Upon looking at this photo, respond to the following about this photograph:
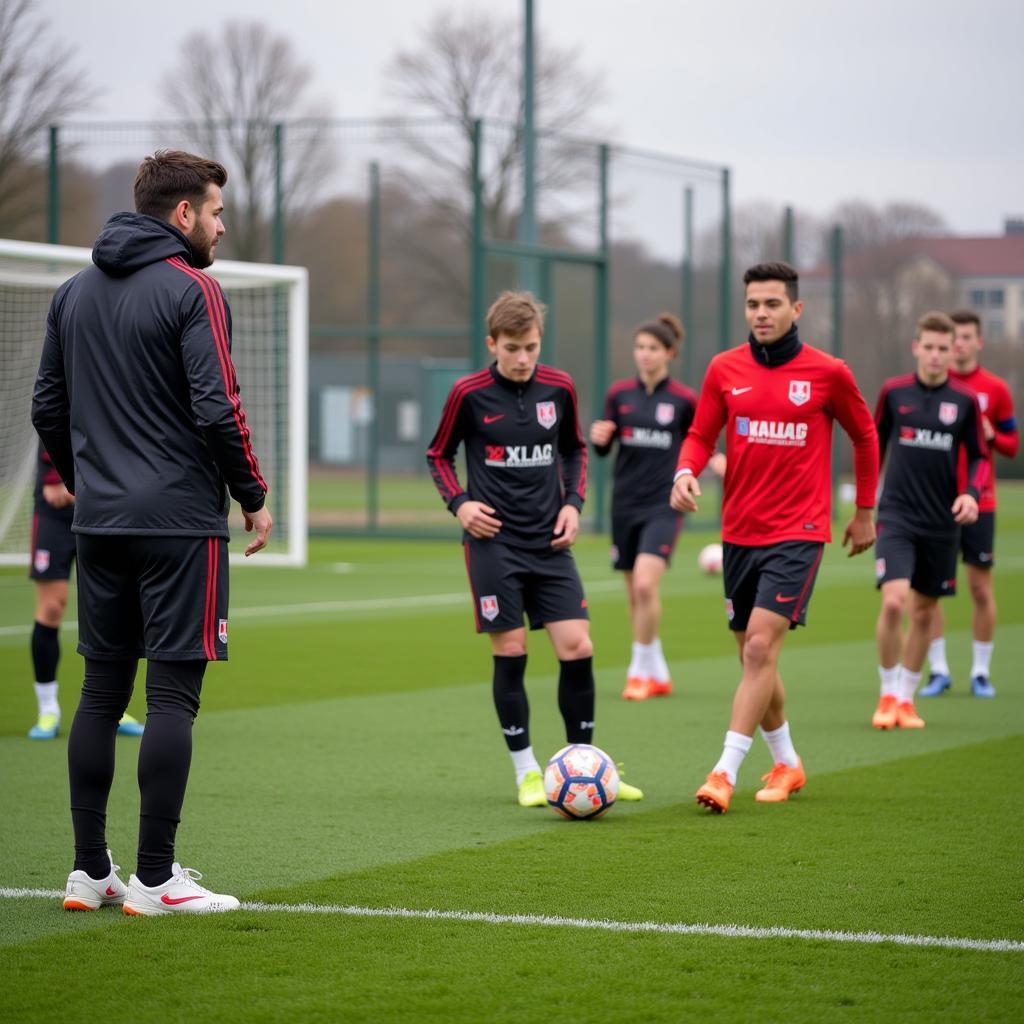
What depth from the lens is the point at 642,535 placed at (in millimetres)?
11109

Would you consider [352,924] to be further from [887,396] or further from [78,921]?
[887,396]

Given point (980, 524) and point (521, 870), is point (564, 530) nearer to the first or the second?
point (521, 870)

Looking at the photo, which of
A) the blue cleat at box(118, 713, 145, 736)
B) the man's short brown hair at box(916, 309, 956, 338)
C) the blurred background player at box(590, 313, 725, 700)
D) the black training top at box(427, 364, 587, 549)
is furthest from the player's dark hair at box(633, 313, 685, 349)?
the blue cleat at box(118, 713, 145, 736)

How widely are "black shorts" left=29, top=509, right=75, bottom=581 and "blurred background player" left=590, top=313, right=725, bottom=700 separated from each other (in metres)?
3.59

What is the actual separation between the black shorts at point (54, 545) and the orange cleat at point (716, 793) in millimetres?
3816

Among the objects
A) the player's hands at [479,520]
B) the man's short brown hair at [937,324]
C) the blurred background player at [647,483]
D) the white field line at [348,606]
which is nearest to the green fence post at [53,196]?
the white field line at [348,606]

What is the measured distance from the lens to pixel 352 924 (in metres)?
5.03

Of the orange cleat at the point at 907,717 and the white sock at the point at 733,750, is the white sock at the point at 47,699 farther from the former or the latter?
the orange cleat at the point at 907,717

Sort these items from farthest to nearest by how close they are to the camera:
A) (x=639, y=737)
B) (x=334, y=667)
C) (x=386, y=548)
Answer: (x=386, y=548)
(x=334, y=667)
(x=639, y=737)

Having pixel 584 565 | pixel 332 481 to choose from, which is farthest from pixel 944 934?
pixel 332 481

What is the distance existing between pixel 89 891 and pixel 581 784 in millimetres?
2127

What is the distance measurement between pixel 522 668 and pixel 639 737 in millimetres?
1982

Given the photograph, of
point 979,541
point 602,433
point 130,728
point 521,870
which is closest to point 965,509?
point 979,541

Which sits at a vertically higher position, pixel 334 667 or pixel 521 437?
pixel 521 437
